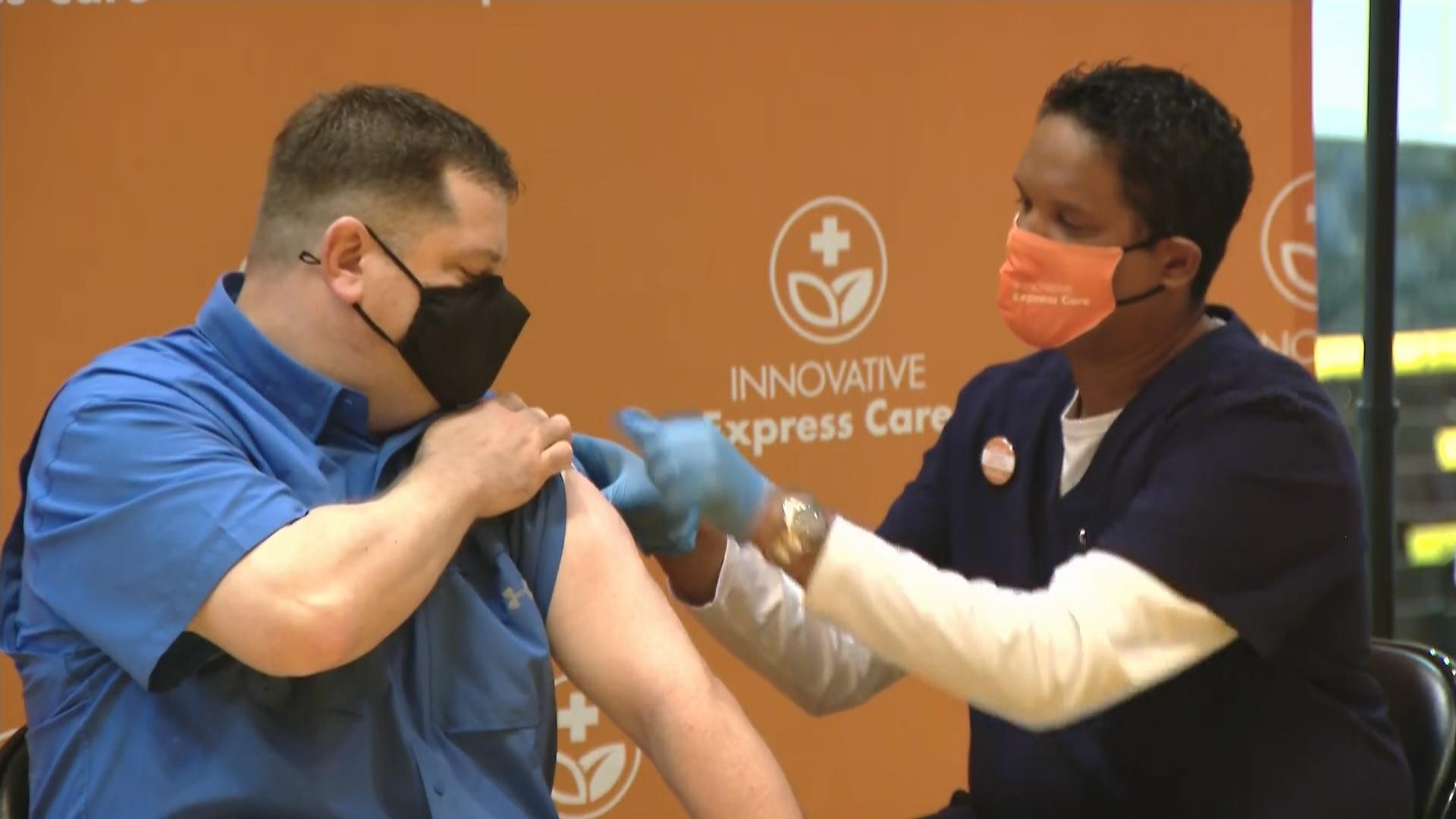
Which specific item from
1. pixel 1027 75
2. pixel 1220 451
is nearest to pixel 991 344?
pixel 1027 75

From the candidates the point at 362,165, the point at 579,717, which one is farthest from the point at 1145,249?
the point at 579,717

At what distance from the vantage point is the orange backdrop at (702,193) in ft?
7.51

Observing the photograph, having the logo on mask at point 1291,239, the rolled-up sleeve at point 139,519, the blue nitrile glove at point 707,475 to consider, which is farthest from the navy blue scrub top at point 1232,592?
the logo on mask at point 1291,239

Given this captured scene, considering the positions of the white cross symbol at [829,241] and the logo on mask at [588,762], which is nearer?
the logo on mask at [588,762]

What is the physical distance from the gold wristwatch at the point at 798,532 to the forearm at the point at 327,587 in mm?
407

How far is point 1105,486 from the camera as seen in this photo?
76.5 inches

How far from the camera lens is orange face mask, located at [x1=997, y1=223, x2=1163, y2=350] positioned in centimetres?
194

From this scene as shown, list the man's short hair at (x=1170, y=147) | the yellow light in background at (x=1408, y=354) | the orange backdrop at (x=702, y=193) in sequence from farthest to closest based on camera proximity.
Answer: the yellow light in background at (x=1408, y=354)
the orange backdrop at (x=702, y=193)
the man's short hair at (x=1170, y=147)

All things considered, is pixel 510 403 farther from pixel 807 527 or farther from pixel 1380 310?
pixel 1380 310

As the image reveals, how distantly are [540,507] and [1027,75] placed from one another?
5.36ft

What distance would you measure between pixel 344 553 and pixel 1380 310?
6.92 feet

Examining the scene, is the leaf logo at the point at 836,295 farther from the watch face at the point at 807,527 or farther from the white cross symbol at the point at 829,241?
the watch face at the point at 807,527

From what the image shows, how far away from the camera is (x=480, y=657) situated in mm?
1669

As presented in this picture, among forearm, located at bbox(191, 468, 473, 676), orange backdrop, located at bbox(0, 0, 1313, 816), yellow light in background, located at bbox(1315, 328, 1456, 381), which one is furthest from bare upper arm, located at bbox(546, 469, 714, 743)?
yellow light in background, located at bbox(1315, 328, 1456, 381)
